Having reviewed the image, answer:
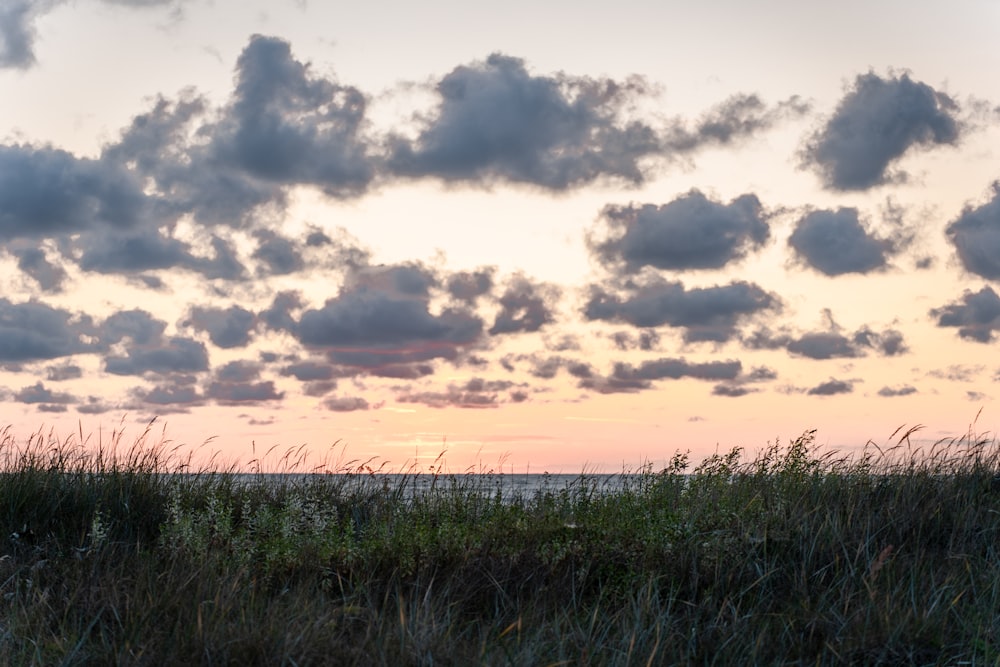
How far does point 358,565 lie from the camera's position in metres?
8.07

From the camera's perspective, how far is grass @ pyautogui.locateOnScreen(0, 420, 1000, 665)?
5879 mm

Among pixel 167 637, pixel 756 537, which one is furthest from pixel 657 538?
pixel 167 637

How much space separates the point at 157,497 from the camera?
11211 mm

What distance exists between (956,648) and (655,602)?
212 centimetres

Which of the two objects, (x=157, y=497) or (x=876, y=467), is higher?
(x=876, y=467)

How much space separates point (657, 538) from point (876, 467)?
157 inches

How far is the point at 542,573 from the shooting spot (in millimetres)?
7797

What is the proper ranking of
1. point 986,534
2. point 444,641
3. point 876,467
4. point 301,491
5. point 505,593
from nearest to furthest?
1. point 444,641
2. point 505,593
3. point 986,534
4. point 876,467
5. point 301,491

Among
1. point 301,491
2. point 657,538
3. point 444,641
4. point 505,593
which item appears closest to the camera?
point 444,641

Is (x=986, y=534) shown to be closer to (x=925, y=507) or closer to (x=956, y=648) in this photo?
(x=925, y=507)

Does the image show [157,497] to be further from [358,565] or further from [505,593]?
[505,593]

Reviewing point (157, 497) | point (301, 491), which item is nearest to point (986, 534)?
point (301, 491)

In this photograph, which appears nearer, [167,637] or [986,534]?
[167,637]

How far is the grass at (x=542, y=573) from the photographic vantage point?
5879mm
